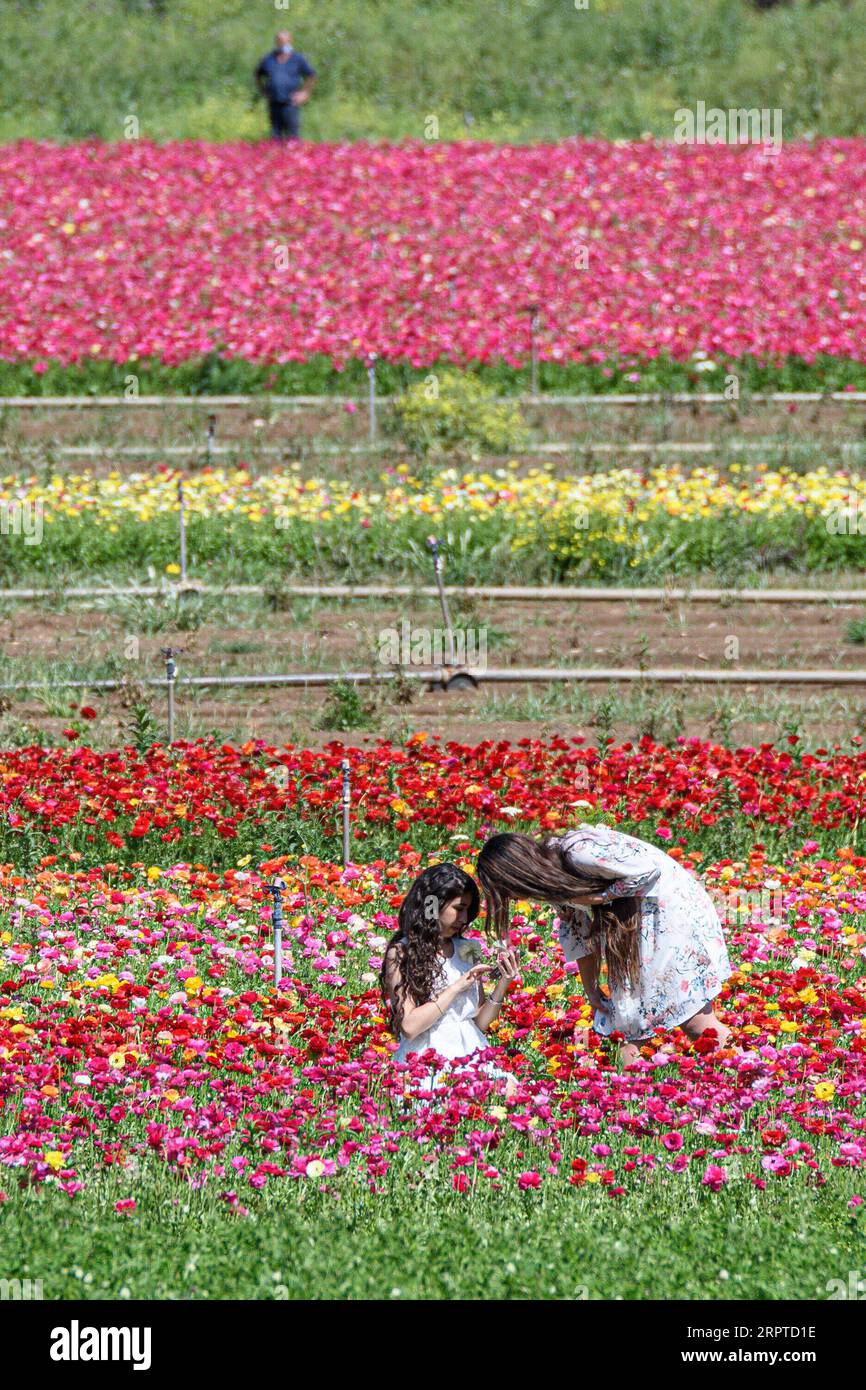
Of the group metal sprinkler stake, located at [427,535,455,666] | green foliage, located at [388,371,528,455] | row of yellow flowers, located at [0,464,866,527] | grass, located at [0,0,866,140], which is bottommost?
metal sprinkler stake, located at [427,535,455,666]

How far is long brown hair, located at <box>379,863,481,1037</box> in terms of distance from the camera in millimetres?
6391

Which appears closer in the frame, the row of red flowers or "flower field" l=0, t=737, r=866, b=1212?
"flower field" l=0, t=737, r=866, b=1212

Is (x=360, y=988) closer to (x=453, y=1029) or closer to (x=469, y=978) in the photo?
(x=453, y=1029)

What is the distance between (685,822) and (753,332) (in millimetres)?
10131

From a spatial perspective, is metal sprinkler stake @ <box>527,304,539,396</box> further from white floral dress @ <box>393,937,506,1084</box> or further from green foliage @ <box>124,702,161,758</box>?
white floral dress @ <box>393,937,506,1084</box>

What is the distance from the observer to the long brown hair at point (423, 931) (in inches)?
252

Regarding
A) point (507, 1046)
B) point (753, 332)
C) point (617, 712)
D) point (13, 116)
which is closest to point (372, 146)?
point (13, 116)

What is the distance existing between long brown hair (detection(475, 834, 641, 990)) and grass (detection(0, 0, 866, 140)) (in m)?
22.0

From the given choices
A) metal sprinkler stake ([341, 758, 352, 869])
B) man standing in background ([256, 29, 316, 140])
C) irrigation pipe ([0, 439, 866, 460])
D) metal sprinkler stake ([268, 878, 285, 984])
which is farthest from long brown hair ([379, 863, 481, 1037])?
man standing in background ([256, 29, 316, 140])

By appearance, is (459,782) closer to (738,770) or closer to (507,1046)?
(738,770)

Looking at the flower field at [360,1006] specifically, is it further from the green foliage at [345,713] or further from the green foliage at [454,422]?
the green foliage at [454,422]

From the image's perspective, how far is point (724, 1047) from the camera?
686cm

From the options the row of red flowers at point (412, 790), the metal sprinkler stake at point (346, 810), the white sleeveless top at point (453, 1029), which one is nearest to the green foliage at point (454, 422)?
the row of red flowers at point (412, 790)

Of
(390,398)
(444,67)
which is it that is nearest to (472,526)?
(390,398)
